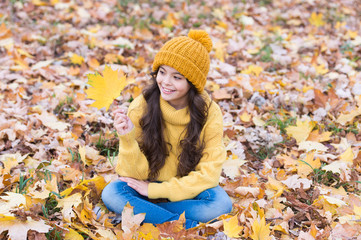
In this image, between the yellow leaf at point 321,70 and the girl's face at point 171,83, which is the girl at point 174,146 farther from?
the yellow leaf at point 321,70

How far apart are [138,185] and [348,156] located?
64.3 inches

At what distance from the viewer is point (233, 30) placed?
5.54m

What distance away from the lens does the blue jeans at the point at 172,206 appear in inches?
91.4

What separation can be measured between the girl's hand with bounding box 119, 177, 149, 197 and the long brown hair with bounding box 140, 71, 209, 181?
5.2 inches

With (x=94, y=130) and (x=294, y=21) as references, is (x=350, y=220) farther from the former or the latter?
(x=294, y=21)

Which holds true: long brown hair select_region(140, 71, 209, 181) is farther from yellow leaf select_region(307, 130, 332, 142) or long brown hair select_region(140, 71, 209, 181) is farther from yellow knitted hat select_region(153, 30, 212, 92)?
yellow leaf select_region(307, 130, 332, 142)

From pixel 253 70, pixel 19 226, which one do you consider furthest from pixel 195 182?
pixel 253 70

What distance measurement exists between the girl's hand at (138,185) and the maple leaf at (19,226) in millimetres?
602

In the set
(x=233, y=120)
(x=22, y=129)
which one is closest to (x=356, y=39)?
(x=233, y=120)

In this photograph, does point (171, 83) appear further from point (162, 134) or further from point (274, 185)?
point (274, 185)

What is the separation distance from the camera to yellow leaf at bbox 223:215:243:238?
2121 mm

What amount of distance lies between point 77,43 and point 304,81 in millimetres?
2761

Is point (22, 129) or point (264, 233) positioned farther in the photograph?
point (22, 129)

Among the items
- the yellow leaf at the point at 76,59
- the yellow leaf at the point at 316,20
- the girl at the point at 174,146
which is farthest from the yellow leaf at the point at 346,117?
the yellow leaf at the point at 316,20
